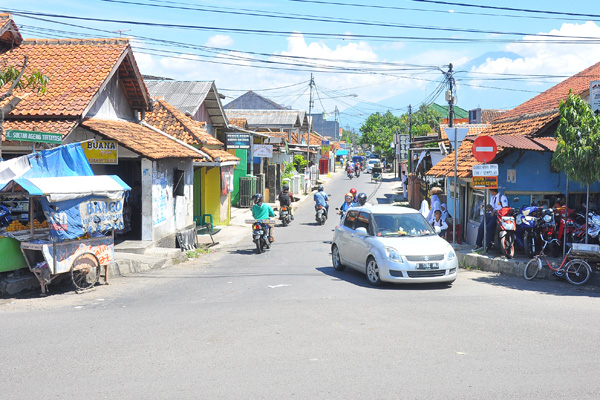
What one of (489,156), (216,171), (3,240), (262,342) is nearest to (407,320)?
(262,342)

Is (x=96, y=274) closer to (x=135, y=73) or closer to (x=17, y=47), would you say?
(x=135, y=73)

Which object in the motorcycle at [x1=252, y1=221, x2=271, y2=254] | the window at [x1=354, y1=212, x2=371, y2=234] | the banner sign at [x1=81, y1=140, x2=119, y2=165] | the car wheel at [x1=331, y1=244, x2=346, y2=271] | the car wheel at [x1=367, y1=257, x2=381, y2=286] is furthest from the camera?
the motorcycle at [x1=252, y1=221, x2=271, y2=254]

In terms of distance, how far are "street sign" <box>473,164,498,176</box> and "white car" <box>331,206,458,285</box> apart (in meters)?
1.99

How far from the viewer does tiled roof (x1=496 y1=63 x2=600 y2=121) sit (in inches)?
729

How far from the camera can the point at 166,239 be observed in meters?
17.8

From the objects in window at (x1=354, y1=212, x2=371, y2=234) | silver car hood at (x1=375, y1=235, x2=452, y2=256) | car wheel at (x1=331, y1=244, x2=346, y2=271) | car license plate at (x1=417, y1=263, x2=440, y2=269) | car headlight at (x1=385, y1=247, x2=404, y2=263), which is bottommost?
car wheel at (x1=331, y1=244, x2=346, y2=271)

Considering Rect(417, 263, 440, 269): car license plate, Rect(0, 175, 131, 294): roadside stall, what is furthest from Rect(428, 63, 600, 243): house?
Rect(0, 175, 131, 294): roadside stall

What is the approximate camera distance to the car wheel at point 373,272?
1214cm

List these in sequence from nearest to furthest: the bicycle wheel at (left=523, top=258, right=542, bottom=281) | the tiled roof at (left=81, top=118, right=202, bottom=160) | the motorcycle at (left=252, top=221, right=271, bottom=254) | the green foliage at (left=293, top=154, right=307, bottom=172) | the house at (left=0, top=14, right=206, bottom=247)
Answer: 1. the bicycle wheel at (left=523, top=258, right=542, bottom=281)
2. the house at (left=0, top=14, right=206, bottom=247)
3. the tiled roof at (left=81, top=118, right=202, bottom=160)
4. the motorcycle at (left=252, top=221, right=271, bottom=254)
5. the green foliage at (left=293, top=154, right=307, bottom=172)

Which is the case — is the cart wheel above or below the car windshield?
below

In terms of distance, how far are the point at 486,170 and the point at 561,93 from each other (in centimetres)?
896

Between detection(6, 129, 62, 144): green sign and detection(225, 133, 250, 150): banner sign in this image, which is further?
detection(225, 133, 250, 150): banner sign

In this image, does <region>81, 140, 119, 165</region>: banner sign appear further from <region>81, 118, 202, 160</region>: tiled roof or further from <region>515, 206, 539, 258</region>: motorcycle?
<region>515, 206, 539, 258</region>: motorcycle

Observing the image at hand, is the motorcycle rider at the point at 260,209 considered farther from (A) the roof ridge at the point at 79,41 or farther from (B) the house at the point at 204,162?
(A) the roof ridge at the point at 79,41
